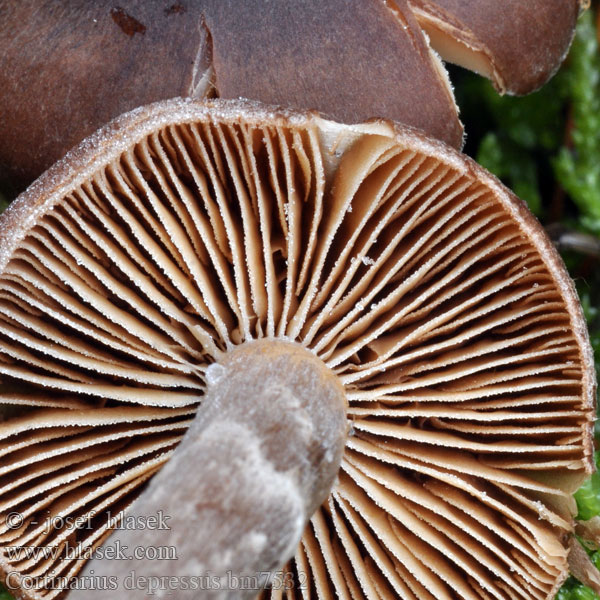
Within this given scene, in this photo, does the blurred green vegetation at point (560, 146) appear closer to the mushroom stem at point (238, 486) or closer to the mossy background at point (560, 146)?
the mossy background at point (560, 146)

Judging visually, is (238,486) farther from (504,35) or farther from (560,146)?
(560,146)

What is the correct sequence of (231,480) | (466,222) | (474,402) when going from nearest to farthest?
(231,480), (466,222), (474,402)

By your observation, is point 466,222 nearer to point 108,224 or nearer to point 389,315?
point 389,315

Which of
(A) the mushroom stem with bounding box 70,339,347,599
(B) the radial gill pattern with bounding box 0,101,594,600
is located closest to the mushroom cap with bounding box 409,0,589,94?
(B) the radial gill pattern with bounding box 0,101,594,600

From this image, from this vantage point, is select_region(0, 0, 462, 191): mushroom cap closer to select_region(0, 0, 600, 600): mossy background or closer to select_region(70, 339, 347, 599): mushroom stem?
select_region(70, 339, 347, 599): mushroom stem

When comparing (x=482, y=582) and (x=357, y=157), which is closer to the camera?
(x=357, y=157)

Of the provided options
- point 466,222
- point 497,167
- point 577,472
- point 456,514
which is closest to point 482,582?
point 456,514
